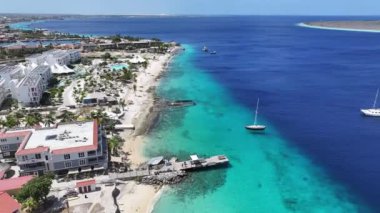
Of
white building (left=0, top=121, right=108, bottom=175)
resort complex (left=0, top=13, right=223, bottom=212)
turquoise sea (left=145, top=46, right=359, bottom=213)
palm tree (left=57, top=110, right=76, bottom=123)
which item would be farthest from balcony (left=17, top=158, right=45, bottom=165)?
palm tree (left=57, top=110, right=76, bottom=123)

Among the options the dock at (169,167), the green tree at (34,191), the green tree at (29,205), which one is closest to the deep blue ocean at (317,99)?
the dock at (169,167)

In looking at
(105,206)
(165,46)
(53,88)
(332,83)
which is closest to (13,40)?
(165,46)

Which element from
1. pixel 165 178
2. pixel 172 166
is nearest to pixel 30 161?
pixel 165 178

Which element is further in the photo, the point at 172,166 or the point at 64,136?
the point at 64,136

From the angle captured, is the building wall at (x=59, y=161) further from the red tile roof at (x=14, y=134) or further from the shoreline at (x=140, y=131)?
the red tile roof at (x=14, y=134)

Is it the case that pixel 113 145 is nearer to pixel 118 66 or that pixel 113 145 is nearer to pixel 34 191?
pixel 34 191

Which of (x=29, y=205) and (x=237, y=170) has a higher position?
(x=29, y=205)

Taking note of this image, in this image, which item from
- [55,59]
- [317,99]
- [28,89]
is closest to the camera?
[28,89]
